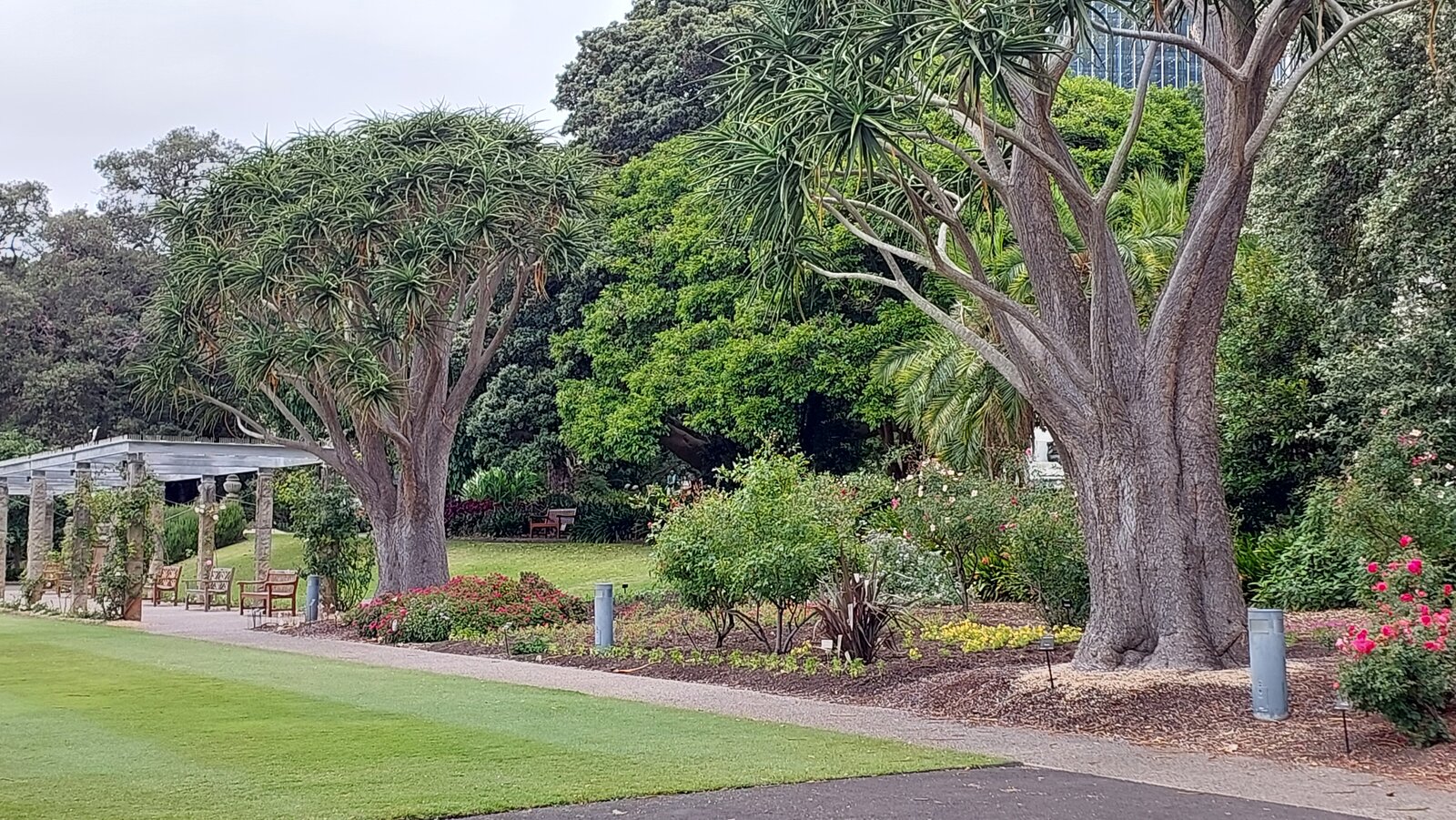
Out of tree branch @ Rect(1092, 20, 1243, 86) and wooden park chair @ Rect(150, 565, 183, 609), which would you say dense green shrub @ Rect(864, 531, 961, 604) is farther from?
wooden park chair @ Rect(150, 565, 183, 609)

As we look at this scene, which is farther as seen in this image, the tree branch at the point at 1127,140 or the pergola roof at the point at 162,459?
the pergola roof at the point at 162,459

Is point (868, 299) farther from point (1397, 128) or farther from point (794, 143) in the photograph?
point (794, 143)

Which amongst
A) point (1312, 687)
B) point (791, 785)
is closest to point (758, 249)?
point (1312, 687)

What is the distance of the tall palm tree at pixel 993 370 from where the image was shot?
64.2 ft

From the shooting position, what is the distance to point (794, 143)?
36.5 feet

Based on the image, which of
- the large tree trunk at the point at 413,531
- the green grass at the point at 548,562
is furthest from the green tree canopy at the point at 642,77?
the large tree trunk at the point at 413,531

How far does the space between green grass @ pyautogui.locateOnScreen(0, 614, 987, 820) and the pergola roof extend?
14.0 metres

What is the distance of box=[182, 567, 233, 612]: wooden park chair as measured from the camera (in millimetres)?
25859

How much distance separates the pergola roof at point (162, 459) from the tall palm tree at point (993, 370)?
11.5m

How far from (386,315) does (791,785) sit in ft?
49.8

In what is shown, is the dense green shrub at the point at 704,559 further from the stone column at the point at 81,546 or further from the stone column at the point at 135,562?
the stone column at the point at 81,546

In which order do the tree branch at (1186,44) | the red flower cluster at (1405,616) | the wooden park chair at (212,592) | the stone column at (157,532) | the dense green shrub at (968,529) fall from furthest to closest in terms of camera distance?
the wooden park chair at (212,592) < the stone column at (157,532) < the dense green shrub at (968,529) < the tree branch at (1186,44) < the red flower cluster at (1405,616)

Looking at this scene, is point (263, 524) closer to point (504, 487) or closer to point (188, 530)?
point (504, 487)

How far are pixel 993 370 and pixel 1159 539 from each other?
9.51 m
